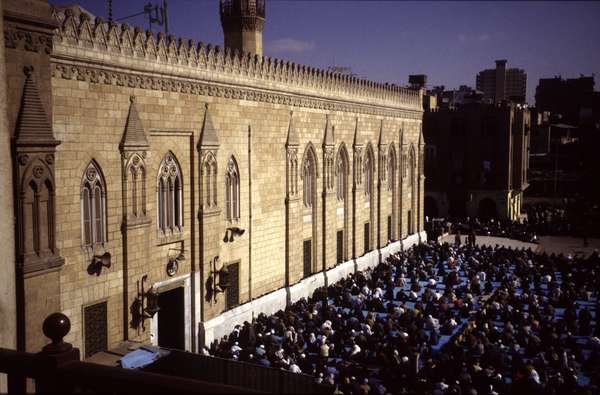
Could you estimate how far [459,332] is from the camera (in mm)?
18938

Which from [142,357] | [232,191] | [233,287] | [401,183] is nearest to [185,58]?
[232,191]

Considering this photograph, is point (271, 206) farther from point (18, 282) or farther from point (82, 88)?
point (18, 282)

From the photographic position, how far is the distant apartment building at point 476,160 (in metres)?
50.3

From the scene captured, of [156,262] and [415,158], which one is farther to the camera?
[415,158]

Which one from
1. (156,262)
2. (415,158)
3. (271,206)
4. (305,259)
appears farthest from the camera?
(415,158)

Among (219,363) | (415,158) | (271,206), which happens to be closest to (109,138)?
(219,363)

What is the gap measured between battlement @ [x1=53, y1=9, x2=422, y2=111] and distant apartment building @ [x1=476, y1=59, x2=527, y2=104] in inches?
1728

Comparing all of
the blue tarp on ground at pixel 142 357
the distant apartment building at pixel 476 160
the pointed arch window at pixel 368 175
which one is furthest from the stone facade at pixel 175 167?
the distant apartment building at pixel 476 160

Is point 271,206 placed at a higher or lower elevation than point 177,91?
lower

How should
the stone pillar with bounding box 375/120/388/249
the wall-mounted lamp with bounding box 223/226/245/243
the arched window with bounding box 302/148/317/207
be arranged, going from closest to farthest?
the wall-mounted lamp with bounding box 223/226/245/243
the arched window with bounding box 302/148/317/207
the stone pillar with bounding box 375/120/388/249

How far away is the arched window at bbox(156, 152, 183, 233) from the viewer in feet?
55.3

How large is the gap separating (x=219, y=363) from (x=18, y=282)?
4472 mm

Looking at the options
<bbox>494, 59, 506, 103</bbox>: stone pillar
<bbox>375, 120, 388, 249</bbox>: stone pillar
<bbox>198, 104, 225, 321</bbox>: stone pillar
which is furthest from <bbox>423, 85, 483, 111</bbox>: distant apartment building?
<bbox>198, 104, 225, 321</bbox>: stone pillar

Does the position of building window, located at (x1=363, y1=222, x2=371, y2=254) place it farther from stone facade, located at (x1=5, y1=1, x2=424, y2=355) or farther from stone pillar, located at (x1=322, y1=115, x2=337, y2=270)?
stone pillar, located at (x1=322, y1=115, x2=337, y2=270)
